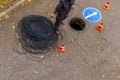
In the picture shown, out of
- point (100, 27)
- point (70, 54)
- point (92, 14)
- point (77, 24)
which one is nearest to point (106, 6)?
point (92, 14)

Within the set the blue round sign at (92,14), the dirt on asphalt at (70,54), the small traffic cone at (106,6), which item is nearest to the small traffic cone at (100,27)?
the dirt on asphalt at (70,54)

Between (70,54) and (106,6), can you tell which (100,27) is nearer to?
(106,6)

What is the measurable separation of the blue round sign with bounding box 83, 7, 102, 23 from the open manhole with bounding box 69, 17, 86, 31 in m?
0.27

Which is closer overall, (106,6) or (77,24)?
(77,24)

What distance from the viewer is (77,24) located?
34.8 feet

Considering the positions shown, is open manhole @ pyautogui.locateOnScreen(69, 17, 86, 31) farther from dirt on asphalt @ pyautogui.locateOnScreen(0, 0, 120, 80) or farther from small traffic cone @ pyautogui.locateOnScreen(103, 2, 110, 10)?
small traffic cone @ pyautogui.locateOnScreen(103, 2, 110, 10)

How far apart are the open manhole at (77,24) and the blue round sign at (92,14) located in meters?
0.27

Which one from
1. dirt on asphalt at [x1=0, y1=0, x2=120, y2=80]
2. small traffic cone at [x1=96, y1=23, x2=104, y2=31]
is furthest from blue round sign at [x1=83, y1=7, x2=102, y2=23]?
small traffic cone at [x1=96, y1=23, x2=104, y2=31]

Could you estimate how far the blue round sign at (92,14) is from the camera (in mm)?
10586

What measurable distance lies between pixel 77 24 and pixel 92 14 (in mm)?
747

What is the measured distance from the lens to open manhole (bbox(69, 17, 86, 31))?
34.1ft

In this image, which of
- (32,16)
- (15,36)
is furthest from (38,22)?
(15,36)

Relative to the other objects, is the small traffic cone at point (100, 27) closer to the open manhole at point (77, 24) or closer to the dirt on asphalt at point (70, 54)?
the dirt on asphalt at point (70, 54)

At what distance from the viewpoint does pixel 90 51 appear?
9688 mm
